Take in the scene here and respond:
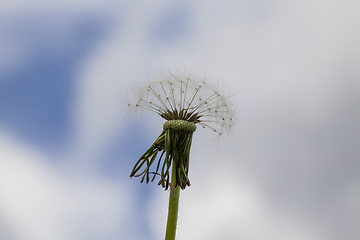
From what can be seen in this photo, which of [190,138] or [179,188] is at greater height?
[190,138]

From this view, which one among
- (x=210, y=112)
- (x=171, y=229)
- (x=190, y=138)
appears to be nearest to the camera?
(x=171, y=229)

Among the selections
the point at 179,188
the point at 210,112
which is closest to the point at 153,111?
the point at 210,112

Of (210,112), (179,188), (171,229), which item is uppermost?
(210,112)

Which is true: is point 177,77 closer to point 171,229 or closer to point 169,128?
point 169,128

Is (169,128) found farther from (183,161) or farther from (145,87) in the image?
(145,87)

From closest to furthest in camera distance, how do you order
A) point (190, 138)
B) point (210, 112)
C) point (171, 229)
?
point (171, 229)
point (190, 138)
point (210, 112)

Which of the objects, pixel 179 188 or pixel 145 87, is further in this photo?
pixel 145 87
